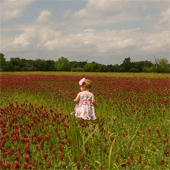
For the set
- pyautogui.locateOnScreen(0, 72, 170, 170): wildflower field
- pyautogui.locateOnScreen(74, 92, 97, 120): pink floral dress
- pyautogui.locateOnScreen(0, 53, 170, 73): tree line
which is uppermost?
pyautogui.locateOnScreen(0, 53, 170, 73): tree line

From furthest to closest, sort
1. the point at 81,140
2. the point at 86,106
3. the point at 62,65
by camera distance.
→ the point at 62,65 < the point at 86,106 < the point at 81,140

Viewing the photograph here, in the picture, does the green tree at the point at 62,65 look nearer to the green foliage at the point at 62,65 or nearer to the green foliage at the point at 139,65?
the green foliage at the point at 62,65

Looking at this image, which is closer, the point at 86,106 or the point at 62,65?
the point at 86,106

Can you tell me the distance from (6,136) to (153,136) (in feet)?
10.8

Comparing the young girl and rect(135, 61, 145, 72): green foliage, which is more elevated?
rect(135, 61, 145, 72): green foliage

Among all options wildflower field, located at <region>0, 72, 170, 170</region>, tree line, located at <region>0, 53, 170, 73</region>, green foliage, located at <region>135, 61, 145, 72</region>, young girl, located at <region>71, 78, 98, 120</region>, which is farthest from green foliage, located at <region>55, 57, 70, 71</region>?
young girl, located at <region>71, 78, 98, 120</region>

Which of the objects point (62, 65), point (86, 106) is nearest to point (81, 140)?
point (86, 106)

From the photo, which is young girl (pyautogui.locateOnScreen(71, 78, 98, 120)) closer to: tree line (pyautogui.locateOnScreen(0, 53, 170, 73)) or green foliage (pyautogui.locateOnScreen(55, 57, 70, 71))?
tree line (pyautogui.locateOnScreen(0, 53, 170, 73))

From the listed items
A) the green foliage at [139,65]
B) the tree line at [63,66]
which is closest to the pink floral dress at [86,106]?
the tree line at [63,66]

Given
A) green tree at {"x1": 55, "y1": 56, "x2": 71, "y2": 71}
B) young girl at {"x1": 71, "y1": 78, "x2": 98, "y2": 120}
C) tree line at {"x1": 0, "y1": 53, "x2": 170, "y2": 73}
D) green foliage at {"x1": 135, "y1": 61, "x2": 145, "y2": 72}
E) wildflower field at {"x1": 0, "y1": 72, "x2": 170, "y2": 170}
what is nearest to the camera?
wildflower field at {"x1": 0, "y1": 72, "x2": 170, "y2": 170}

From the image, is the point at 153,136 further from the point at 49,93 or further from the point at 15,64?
the point at 15,64

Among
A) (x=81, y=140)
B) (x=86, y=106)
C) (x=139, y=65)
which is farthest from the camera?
(x=139, y=65)

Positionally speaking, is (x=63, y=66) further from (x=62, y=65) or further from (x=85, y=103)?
(x=85, y=103)

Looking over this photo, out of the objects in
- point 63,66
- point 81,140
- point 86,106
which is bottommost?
point 81,140
